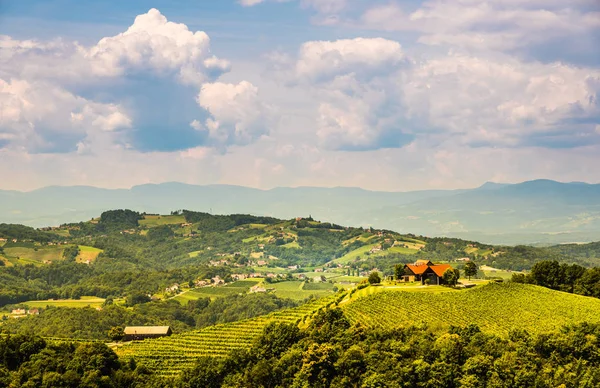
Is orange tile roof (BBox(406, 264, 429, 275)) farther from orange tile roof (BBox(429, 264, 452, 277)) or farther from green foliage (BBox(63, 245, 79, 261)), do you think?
green foliage (BBox(63, 245, 79, 261))

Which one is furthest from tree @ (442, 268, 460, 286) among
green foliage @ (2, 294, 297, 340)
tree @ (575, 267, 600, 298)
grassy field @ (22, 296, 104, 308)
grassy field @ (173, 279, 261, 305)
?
grassy field @ (22, 296, 104, 308)

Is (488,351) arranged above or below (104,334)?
above

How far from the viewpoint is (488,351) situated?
4584 centimetres

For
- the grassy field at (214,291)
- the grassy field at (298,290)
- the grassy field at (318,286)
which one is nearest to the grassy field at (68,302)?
the grassy field at (214,291)

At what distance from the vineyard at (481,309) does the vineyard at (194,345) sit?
26.1ft

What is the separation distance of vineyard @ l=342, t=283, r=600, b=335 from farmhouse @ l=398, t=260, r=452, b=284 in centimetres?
505

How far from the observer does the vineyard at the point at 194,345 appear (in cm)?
5578

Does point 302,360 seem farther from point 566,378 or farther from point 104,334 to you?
point 104,334

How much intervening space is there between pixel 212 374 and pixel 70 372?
10.2m

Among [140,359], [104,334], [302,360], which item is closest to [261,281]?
[104,334]

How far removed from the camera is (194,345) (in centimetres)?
6003

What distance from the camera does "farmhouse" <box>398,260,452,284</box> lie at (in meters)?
69.0

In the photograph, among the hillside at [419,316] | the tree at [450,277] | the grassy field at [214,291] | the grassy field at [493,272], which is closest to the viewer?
the hillside at [419,316]

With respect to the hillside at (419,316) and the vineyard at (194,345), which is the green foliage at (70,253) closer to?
the vineyard at (194,345)
